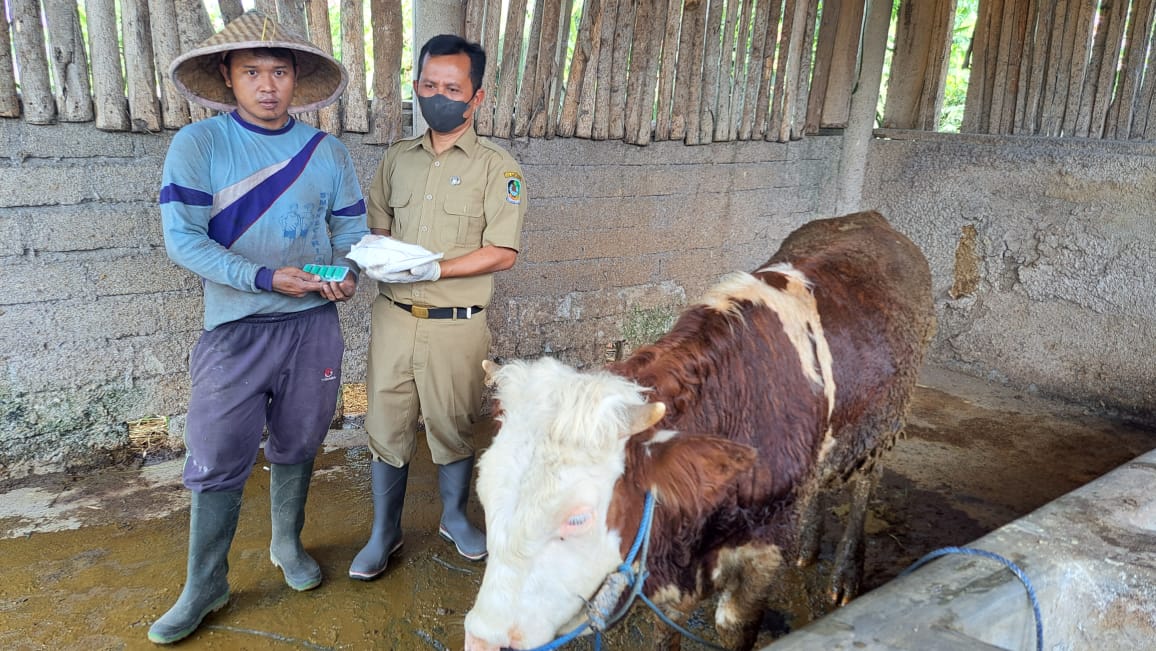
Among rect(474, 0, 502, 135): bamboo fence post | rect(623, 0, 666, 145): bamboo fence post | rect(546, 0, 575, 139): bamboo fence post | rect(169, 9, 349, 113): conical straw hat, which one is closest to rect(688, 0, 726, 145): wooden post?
rect(623, 0, 666, 145): bamboo fence post

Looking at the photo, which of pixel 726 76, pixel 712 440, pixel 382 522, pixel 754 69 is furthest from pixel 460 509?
pixel 754 69

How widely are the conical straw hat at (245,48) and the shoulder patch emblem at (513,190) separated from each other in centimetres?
72

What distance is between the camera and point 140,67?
11.0 feet

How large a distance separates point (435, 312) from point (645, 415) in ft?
4.22

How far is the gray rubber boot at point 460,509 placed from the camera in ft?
10.4

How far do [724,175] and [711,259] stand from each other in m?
0.63

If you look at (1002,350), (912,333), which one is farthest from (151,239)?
(1002,350)

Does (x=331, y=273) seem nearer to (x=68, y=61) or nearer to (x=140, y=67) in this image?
(x=140, y=67)

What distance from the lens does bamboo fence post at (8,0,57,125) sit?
124 inches

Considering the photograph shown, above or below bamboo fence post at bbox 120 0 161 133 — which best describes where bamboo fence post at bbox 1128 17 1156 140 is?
above

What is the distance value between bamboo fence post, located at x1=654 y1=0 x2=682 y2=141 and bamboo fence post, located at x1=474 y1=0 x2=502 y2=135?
1.24 m

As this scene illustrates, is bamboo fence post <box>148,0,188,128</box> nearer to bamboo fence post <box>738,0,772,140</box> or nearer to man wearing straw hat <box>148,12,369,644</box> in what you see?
man wearing straw hat <box>148,12,369,644</box>

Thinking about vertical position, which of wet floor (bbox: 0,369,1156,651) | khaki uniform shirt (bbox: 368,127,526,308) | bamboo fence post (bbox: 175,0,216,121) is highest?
bamboo fence post (bbox: 175,0,216,121)

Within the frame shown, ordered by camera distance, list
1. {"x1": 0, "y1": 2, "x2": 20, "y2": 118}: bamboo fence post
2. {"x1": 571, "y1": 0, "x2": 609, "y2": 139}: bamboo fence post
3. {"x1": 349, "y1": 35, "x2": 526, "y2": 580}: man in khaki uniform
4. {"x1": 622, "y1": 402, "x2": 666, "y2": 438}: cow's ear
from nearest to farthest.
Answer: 1. {"x1": 622, "y1": 402, "x2": 666, "y2": 438}: cow's ear
2. {"x1": 349, "y1": 35, "x2": 526, "y2": 580}: man in khaki uniform
3. {"x1": 0, "y1": 2, "x2": 20, "y2": 118}: bamboo fence post
4. {"x1": 571, "y1": 0, "x2": 609, "y2": 139}: bamboo fence post
